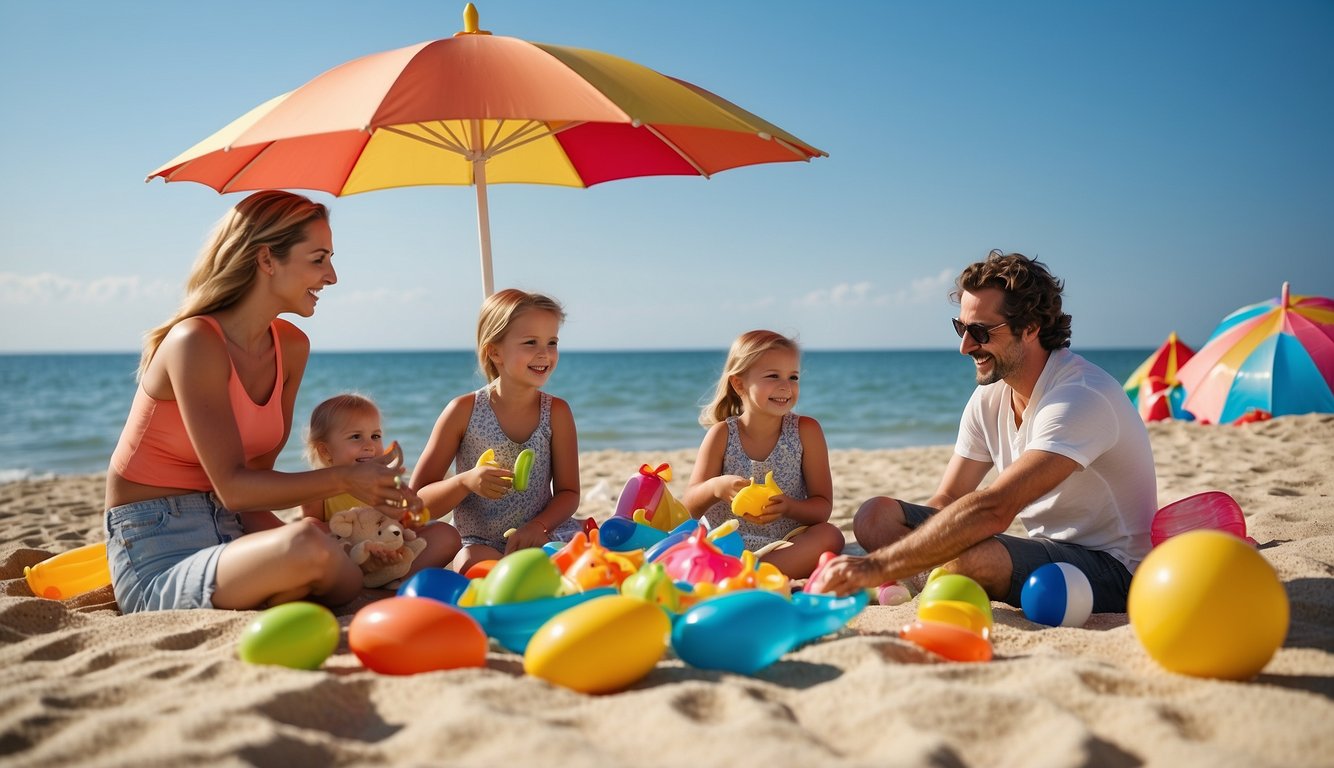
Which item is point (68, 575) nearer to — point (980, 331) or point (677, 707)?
point (677, 707)

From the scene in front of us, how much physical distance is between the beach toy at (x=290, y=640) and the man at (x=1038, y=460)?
184cm

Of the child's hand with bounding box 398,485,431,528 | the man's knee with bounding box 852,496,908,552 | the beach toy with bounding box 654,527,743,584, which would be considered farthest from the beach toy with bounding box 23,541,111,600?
the man's knee with bounding box 852,496,908,552

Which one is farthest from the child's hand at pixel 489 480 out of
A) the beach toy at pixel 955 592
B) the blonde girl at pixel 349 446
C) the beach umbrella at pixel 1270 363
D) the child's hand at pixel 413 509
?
the beach umbrella at pixel 1270 363

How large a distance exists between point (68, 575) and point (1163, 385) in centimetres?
1094

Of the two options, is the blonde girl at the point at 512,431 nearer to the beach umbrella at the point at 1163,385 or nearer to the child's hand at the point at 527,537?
the child's hand at the point at 527,537

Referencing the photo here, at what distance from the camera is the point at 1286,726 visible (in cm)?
192

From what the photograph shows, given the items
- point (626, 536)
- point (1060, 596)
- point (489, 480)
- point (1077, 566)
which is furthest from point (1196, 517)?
point (489, 480)

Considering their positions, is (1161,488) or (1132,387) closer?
(1161,488)

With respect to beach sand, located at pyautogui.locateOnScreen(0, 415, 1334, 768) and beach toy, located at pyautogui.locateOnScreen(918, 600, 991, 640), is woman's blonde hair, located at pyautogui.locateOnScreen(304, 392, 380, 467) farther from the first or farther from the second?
beach toy, located at pyautogui.locateOnScreen(918, 600, 991, 640)

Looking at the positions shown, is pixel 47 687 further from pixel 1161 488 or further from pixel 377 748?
pixel 1161 488

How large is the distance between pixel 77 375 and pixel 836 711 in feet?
140

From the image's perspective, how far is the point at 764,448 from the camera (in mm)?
4469

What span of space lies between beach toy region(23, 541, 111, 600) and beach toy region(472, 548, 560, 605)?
1978mm

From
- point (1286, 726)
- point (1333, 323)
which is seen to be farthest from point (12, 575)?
point (1333, 323)
